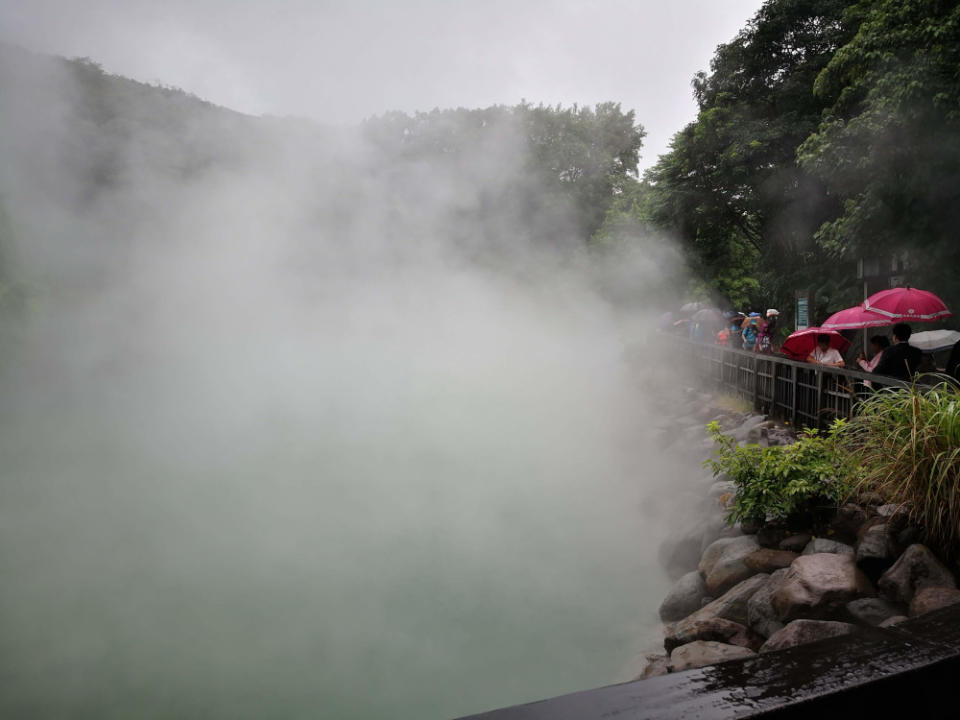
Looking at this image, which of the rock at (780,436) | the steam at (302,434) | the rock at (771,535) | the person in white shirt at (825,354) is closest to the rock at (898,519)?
the rock at (771,535)

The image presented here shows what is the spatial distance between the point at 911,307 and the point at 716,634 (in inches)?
185

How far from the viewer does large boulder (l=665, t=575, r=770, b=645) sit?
366 centimetres

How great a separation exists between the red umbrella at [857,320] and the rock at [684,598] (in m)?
4.07

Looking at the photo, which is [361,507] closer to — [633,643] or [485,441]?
[485,441]

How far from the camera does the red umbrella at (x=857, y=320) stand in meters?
6.88

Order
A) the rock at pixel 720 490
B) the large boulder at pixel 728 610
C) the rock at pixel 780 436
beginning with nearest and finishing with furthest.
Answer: the large boulder at pixel 728 610, the rock at pixel 720 490, the rock at pixel 780 436

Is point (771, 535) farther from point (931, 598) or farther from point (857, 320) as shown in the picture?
point (857, 320)

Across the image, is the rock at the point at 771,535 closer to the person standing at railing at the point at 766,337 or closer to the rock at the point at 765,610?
the rock at the point at 765,610

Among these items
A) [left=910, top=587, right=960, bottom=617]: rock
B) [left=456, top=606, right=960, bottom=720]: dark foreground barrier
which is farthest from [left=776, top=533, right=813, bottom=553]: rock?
[left=456, top=606, right=960, bottom=720]: dark foreground barrier

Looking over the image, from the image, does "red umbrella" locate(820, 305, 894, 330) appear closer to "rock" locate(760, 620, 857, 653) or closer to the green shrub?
the green shrub

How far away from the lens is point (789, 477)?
4.00 metres

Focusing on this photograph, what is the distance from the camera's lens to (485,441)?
9891 millimetres

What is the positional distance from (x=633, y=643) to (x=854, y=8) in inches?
419

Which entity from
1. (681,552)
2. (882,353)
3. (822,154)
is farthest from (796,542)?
(822,154)
